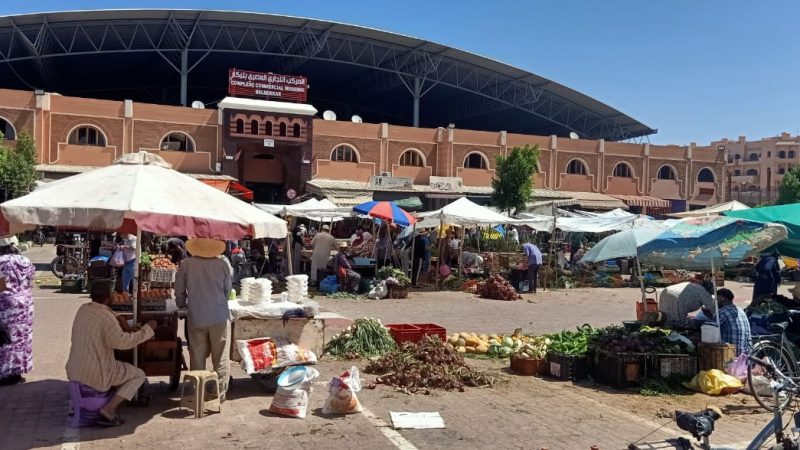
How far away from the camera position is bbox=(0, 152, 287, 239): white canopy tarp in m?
5.56

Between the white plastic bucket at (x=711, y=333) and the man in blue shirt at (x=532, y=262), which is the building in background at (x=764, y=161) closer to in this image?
the man in blue shirt at (x=532, y=262)

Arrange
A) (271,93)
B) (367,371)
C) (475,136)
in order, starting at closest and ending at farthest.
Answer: (367,371), (271,93), (475,136)

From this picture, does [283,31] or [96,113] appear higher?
[283,31]

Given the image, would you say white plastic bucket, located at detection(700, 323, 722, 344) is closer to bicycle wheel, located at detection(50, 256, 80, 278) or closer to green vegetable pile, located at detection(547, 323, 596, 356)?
green vegetable pile, located at detection(547, 323, 596, 356)

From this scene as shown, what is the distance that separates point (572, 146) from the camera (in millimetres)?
40812

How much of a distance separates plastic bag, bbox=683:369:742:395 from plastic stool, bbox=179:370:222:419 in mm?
5525

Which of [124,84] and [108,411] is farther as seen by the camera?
[124,84]

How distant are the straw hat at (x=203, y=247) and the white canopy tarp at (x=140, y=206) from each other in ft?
1.46

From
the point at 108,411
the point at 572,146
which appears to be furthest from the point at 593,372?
the point at 572,146

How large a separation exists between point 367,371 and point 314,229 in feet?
81.8

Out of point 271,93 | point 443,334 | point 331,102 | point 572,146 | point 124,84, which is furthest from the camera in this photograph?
point 331,102

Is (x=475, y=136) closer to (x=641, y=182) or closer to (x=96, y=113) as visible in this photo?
(x=641, y=182)

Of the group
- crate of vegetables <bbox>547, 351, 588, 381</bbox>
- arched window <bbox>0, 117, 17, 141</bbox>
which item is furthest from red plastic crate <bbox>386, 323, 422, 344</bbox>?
arched window <bbox>0, 117, 17, 141</bbox>

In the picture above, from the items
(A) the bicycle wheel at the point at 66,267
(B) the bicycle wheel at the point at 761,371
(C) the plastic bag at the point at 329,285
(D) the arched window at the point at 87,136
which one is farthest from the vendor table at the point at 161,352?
(D) the arched window at the point at 87,136
